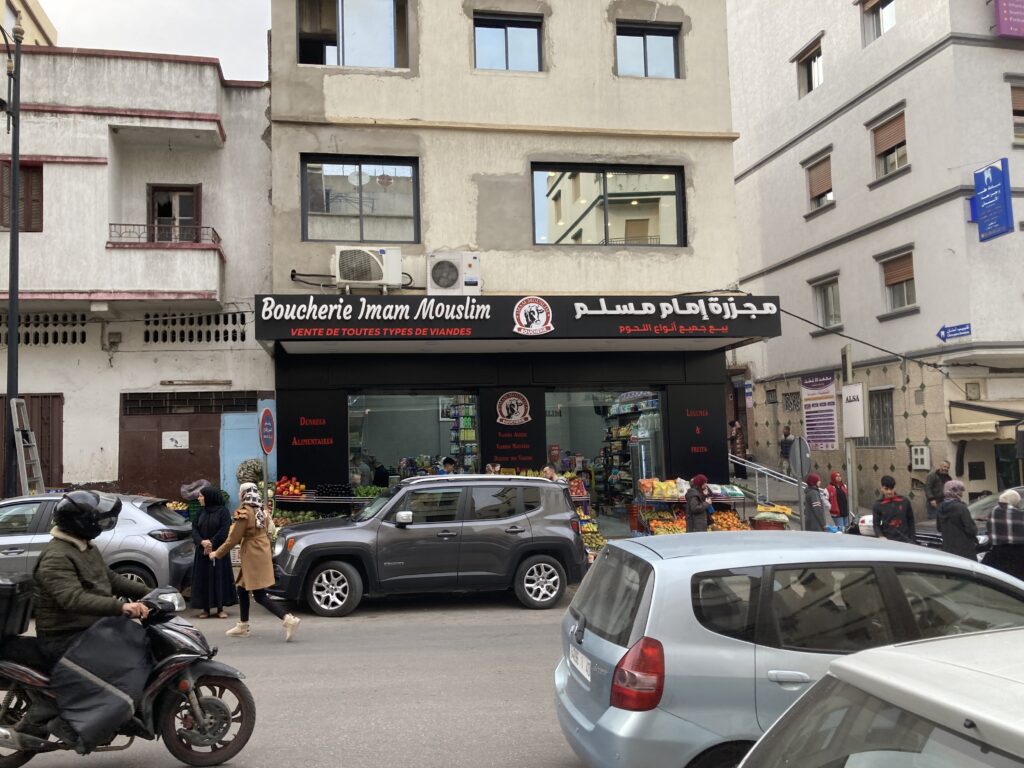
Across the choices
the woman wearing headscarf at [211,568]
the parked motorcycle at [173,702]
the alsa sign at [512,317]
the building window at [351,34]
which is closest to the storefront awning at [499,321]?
the alsa sign at [512,317]

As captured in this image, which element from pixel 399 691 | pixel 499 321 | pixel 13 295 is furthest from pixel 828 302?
pixel 399 691

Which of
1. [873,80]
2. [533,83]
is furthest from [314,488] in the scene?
[873,80]

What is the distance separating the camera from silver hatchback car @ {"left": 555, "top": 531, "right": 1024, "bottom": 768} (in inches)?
153

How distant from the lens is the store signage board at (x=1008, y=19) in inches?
745

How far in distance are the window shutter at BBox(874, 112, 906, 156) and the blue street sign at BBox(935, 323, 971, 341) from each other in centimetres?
531

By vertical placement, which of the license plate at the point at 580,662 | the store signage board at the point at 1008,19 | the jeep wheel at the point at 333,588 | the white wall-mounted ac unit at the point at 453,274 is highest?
the store signage board at the point at 1008,19

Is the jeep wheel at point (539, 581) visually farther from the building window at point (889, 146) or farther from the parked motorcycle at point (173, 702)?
the building window at point (889, 146)

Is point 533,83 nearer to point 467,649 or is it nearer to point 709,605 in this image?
point 467,649

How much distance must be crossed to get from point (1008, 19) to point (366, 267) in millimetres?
15850

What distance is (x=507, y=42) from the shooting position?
16.8 metres

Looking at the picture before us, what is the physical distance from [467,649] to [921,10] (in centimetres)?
1953

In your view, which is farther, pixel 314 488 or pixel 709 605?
pixel 314 488

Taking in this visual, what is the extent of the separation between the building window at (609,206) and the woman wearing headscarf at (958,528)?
840cm

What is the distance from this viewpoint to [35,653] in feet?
15.6
